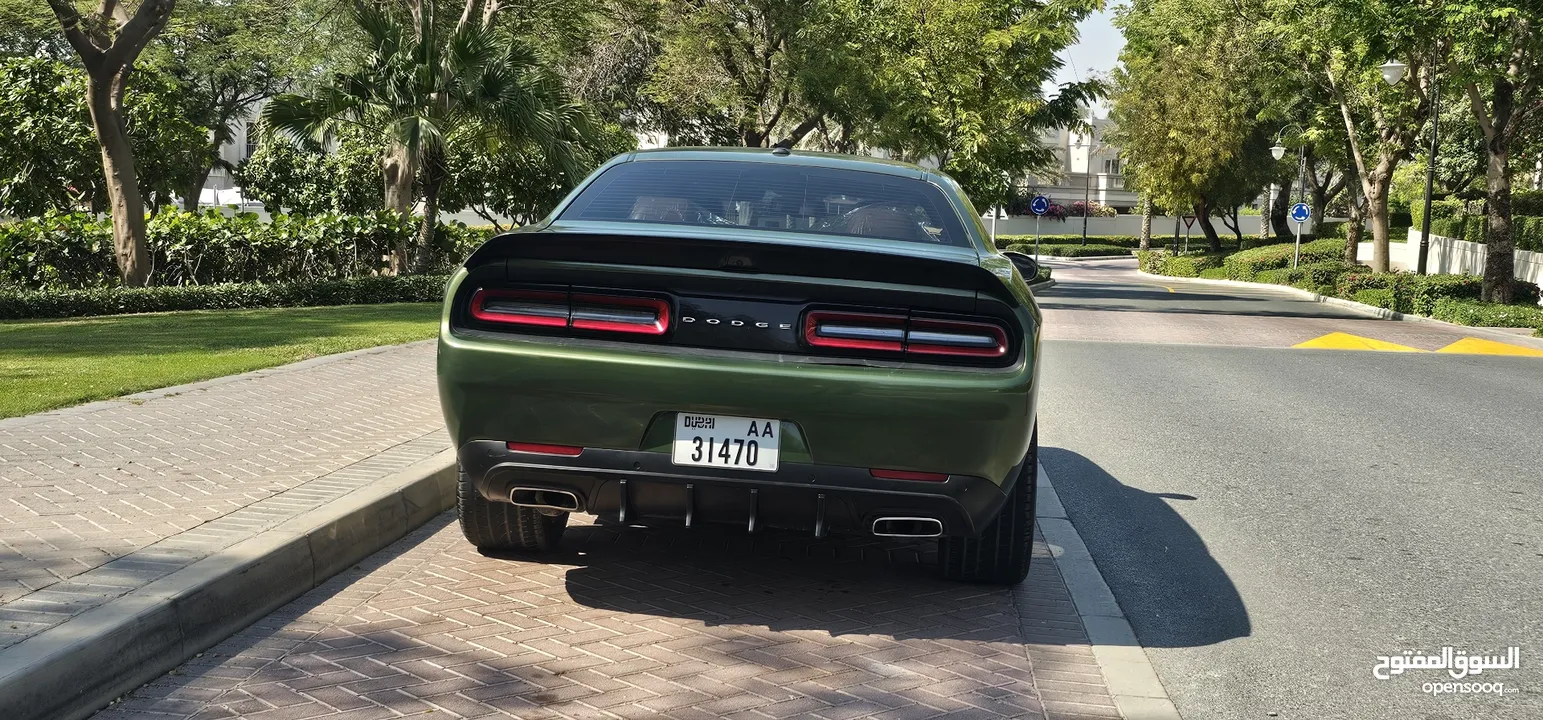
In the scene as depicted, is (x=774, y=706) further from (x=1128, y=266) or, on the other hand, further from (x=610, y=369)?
(x=1128, y=266)

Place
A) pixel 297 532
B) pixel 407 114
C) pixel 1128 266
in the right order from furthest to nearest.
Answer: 1. pixel 1128 266
2. pixel 407 114
3. pixel 297 532

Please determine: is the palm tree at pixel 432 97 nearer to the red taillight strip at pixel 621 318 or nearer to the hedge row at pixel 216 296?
the hedge row at pixel 216 296

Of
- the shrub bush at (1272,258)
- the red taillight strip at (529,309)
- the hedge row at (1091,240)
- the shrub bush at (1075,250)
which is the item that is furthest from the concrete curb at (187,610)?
the hedge row at (1091,240)

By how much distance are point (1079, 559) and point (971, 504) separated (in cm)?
166

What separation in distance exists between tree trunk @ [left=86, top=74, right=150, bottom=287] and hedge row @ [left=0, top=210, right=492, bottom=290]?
2.36 feet

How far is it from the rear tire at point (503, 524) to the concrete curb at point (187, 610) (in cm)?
49

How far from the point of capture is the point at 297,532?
507 cm

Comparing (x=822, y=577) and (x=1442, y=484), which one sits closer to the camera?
(x=822, y=577)

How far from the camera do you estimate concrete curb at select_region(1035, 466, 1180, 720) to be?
4117mm

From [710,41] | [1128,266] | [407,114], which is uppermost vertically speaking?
[710,41]

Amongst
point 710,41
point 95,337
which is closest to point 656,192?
point 95,337

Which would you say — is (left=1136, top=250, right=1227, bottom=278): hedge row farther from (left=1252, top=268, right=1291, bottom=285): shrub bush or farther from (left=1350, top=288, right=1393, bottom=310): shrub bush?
(left=1350, top=288, right=1393, bottom=310): shrub bush

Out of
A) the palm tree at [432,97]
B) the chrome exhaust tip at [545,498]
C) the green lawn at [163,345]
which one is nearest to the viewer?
the chrome exhaust tip at [545,498]

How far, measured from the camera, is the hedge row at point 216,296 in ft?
54.4
